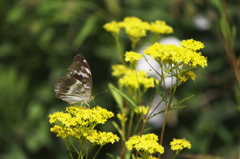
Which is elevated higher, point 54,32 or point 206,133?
point 54,32

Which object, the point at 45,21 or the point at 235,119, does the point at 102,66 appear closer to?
the point at 45,21

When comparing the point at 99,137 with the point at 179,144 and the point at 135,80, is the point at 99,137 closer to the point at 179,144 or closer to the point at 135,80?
the point at 179,144

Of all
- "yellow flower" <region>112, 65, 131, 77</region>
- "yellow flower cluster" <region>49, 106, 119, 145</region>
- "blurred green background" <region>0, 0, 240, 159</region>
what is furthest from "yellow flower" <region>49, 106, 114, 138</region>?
"blurred green background" <region>0, 0, 240, 159</region>

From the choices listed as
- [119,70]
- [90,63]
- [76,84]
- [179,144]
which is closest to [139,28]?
[119,70]

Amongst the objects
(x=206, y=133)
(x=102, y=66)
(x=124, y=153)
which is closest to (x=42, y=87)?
(x=102, y=66)

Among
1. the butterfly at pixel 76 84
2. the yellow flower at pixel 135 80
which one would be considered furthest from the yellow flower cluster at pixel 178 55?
the butterfly at pixel 76 84

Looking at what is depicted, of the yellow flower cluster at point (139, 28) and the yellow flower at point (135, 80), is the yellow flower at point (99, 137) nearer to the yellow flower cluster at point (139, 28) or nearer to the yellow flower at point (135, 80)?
the yellow flower at point (135, 80)

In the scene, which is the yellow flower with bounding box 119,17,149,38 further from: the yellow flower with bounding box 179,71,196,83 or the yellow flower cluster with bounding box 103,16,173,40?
the yellow flower with bounding box 179,71,196,83
